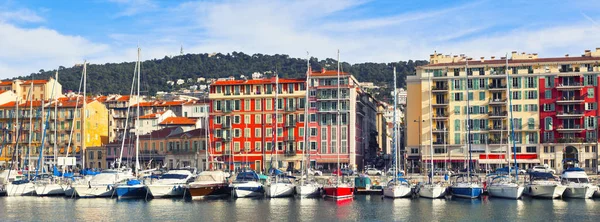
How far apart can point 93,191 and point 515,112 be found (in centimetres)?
5605

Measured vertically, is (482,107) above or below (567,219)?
above

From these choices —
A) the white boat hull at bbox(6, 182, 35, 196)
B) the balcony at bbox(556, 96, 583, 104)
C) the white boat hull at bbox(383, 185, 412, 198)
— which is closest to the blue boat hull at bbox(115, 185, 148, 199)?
the white boat hull at bbox(6, 182, 35, 196)

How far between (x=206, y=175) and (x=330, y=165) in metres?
33.6

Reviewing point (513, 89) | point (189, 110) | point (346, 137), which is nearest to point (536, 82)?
point (513, 89)

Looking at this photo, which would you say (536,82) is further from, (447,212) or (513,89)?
(447,212)

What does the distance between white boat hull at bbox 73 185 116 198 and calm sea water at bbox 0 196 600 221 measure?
202 centimetres

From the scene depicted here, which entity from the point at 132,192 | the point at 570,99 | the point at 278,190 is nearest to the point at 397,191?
the point at 278,190

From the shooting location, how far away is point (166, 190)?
236ft

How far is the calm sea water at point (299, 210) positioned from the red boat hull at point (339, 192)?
91cm

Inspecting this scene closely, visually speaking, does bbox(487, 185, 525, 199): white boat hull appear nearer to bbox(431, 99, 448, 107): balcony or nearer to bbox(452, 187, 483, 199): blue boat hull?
bbox(452, 187, 483, 199): blue boat hull

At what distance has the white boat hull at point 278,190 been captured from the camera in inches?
2827

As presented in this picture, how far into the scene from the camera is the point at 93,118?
124 m

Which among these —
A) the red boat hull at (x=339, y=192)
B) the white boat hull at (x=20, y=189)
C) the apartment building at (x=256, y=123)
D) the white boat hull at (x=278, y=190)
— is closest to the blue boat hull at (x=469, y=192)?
the red boat hull at (x=339, y=192)

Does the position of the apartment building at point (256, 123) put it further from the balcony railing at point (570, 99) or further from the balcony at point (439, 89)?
the balcony railing at point (570, 99)
